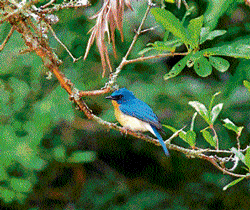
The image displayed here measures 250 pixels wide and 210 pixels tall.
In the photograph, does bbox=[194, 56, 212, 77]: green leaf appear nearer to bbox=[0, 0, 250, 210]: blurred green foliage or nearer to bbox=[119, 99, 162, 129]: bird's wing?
bbox=[119, 99, 162, 129]: bird's wing

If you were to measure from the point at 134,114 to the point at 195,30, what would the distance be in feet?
2.50

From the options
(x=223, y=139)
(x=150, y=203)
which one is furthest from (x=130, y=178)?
(x=223, y=139)

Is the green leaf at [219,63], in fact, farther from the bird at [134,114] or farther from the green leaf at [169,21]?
the bird at [134,114]

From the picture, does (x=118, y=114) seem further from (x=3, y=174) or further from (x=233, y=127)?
(x=3, y=174)

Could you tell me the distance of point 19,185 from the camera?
2.48 m

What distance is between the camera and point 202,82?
2.80 metres

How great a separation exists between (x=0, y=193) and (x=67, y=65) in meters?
0.95

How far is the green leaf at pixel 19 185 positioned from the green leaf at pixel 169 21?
1848 millimetres

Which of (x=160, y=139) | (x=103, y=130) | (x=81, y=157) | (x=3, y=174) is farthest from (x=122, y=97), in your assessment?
(x=103, y=130)

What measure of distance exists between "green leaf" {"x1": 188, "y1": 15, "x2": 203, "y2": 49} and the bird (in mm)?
629

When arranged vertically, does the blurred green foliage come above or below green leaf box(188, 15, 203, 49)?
below

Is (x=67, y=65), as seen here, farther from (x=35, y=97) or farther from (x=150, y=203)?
(x=150, y=203)

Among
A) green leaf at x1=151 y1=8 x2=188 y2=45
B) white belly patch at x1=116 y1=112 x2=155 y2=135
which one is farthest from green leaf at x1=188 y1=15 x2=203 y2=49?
white belly patch at x1=116 y1=112 x2=155 y2=135

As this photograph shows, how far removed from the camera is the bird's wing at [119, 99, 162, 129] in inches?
61.3
